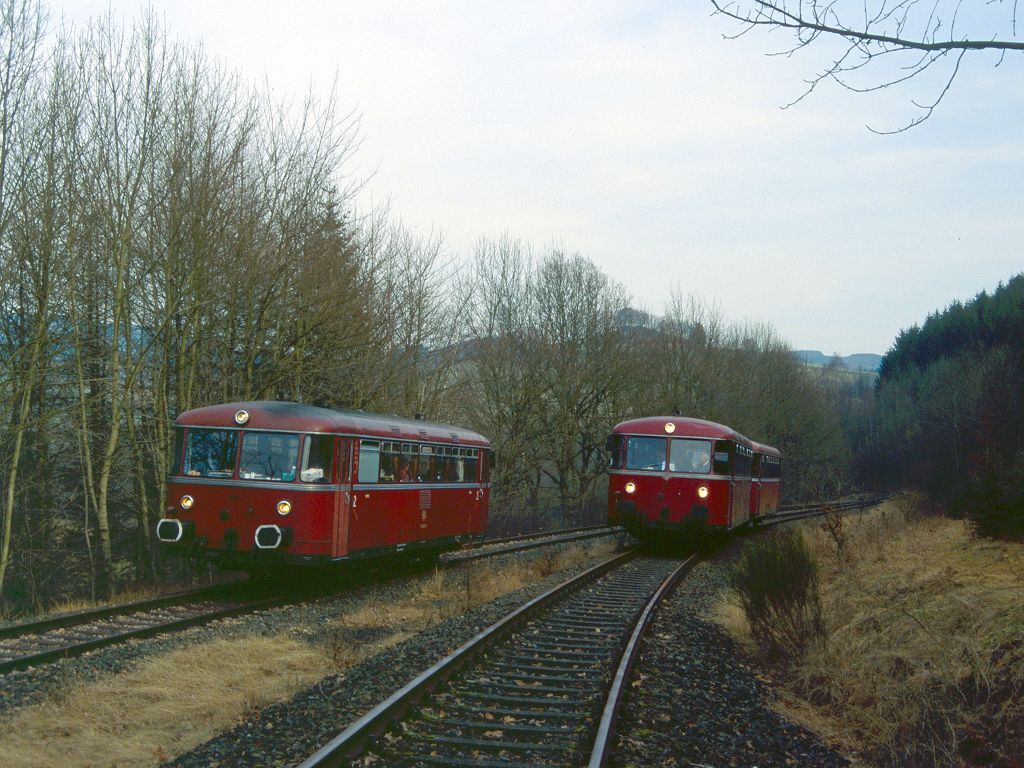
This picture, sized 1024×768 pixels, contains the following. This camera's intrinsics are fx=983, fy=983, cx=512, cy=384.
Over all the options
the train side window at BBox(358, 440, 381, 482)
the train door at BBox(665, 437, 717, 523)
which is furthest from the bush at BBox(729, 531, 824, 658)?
the train door at BBox(665, 437, 717, 523)

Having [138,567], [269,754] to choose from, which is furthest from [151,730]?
[138,567]

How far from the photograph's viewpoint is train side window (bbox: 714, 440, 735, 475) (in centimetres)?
2053

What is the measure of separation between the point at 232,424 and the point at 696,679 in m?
7.57

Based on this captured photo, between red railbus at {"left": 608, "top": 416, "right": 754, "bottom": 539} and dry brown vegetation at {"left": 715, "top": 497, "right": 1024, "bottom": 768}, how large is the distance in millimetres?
7567

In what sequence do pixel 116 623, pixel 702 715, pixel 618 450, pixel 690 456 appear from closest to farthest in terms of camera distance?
1. pixel 702 715
2. pixel 116 623
3. pixel 690 456
4. pixel 618 450

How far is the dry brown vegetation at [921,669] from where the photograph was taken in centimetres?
683

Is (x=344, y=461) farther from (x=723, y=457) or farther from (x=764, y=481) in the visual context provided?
(x=764, y=481)

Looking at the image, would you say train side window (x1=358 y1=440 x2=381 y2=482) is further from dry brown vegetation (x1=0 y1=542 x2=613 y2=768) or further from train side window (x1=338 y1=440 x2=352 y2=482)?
dry brown vegetation (x1=0 y1=542 x2=613 y2=768)

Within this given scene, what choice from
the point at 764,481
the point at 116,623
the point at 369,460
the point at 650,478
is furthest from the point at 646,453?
the point at 116,623

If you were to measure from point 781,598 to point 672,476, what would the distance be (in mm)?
10096

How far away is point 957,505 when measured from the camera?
72.9 feet

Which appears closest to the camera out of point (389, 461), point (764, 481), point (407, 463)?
point (389, 461)

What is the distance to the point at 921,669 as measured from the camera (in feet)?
25.8

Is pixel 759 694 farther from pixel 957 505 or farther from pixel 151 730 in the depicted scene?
pixel 957 505
